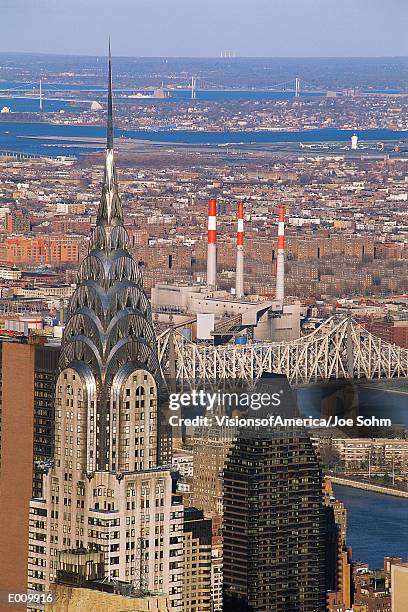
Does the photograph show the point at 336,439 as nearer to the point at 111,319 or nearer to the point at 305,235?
the point at 111,319

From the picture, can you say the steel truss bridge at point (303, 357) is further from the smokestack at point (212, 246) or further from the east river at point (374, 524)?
the smokestack at point (212, 246)

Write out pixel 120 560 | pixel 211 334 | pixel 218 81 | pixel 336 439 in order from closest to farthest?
pixel 120 560 → pixel 336 439 → pixel 211 334 → pixel 218 81

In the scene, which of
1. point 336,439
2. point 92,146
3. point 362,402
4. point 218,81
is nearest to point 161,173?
point 92,146

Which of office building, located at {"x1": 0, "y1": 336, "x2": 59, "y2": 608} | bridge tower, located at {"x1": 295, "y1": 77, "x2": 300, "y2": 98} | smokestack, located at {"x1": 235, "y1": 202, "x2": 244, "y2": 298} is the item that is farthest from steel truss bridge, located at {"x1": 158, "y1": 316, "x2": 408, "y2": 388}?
bridge tower, located at {"x1": 295, "y1": 77, "x2": 300, "y2": 98}

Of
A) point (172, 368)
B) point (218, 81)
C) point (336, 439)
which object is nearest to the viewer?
point (336, 439)

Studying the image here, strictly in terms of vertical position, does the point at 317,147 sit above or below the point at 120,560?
below

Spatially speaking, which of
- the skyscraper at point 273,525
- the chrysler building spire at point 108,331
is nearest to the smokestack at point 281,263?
the skyscraper at point 273,525

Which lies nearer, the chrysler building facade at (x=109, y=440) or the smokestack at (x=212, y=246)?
the chrysler building facade at (x=109, y=440)
